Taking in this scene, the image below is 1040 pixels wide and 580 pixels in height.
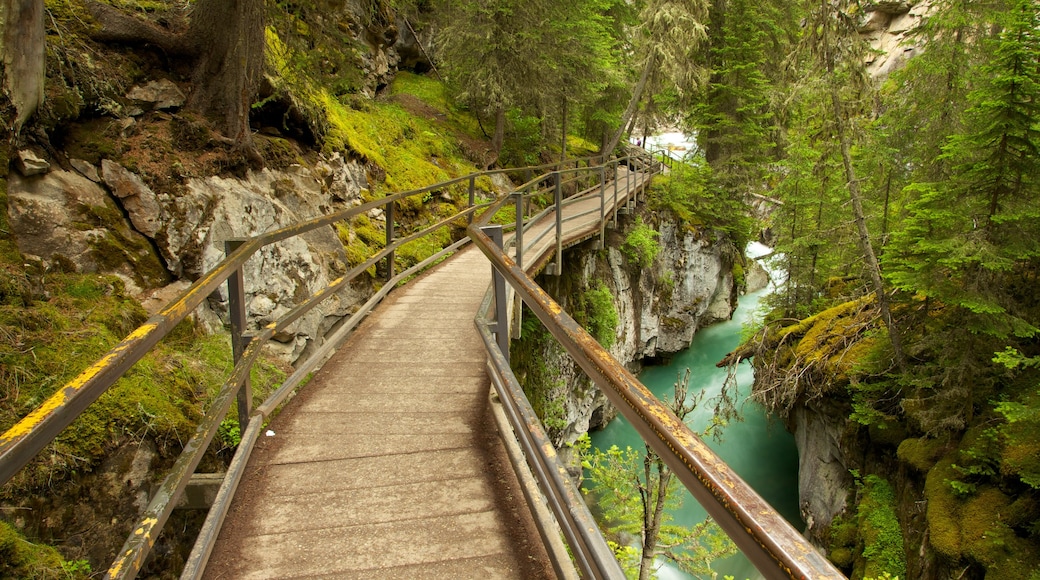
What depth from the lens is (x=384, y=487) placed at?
260cm

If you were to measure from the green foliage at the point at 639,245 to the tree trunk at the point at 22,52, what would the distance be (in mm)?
11004

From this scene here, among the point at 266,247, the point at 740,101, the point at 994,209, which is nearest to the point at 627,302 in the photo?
the point at 994,209

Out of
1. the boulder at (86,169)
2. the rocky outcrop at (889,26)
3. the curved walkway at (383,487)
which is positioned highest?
the rocky outcrop at (889,26)

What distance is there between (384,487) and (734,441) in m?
13.3

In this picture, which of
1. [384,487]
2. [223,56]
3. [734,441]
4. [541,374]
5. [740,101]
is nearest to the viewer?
[384,487]

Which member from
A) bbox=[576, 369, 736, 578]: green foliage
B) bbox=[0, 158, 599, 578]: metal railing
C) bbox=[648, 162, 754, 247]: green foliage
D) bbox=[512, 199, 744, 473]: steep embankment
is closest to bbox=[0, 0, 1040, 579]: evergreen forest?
bbox=[0, 158, 599, 578]: metal railing

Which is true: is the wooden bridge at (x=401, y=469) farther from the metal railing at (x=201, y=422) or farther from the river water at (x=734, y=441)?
the river water at (x=734, y=441)

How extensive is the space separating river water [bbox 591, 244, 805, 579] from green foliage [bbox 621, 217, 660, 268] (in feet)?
11.9

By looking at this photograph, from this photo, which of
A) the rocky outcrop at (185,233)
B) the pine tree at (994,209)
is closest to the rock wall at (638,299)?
the rocky outcrop at (185,233)

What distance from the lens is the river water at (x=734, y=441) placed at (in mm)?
11359

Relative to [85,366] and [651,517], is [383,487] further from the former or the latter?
[651,517]

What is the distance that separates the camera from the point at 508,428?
2898 mm

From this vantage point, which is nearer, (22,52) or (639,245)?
(22,52)

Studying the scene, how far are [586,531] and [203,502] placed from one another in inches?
82.1
